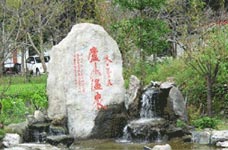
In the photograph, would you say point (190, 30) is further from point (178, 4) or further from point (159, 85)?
point (159, 85)

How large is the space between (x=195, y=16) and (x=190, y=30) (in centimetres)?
95

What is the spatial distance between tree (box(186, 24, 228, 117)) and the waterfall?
1.36m

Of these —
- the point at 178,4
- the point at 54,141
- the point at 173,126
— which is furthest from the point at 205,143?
the point at 178,4

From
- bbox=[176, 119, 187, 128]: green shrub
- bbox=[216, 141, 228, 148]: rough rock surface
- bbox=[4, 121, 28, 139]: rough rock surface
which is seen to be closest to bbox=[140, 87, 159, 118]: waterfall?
bbox=[176, 119, 187, 128]: green shrub

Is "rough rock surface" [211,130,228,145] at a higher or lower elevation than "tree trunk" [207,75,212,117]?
lower

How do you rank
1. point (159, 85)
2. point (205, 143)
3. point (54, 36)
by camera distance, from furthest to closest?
point (54, 36) < point (159, 85) < point (205, 143)

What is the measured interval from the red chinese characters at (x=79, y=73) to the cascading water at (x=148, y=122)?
1548 mm

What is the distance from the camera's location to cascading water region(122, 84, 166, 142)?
504 inches

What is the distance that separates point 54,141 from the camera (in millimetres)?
12039

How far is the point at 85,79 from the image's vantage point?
43.8 ft

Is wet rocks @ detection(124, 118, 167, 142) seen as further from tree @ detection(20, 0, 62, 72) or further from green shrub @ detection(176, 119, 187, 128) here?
tree @ detection(20, 0, 62, 72)

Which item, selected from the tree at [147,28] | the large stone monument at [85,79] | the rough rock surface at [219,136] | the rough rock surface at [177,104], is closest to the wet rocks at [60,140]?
the large stone monument at [85,79]

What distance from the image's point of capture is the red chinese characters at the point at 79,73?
43.7 ft

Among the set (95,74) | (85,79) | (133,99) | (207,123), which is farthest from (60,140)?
(207,123)
